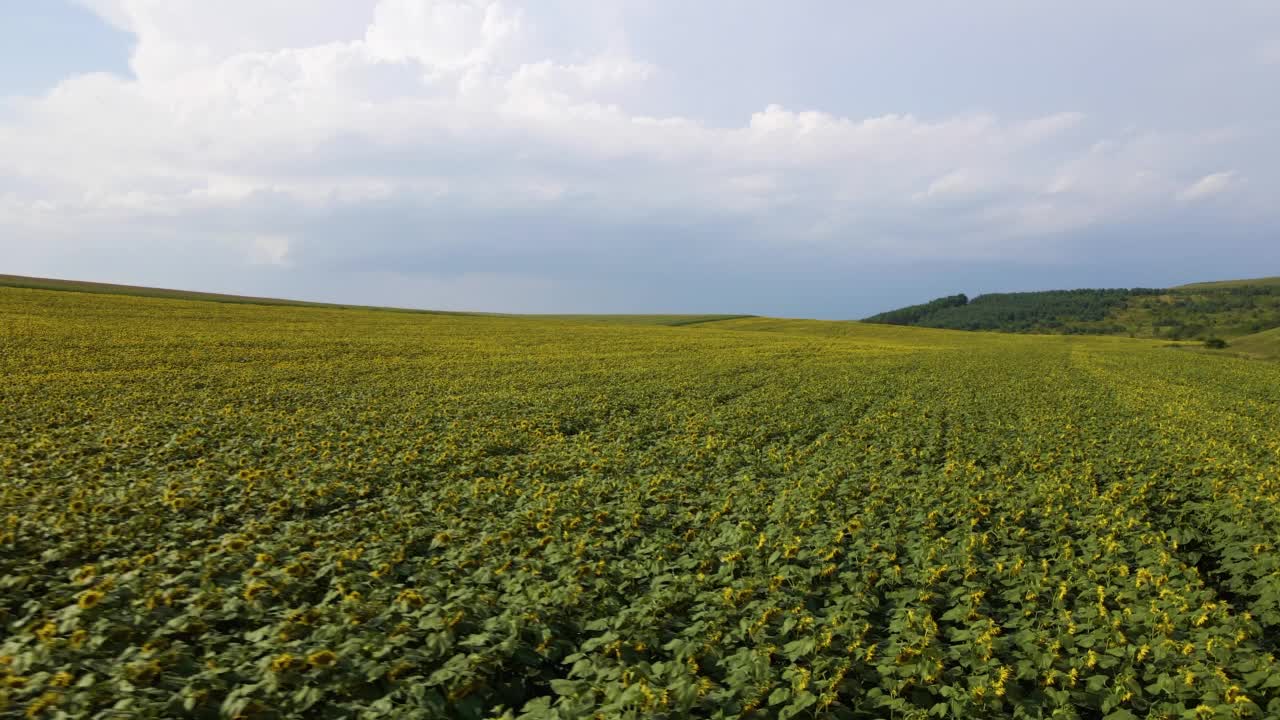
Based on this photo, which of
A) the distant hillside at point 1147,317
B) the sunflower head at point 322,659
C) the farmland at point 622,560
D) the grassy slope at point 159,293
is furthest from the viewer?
the distant hillside at point 1147,317

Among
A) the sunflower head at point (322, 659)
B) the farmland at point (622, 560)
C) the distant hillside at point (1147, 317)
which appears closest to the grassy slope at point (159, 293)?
the farmland at point (622, 560)

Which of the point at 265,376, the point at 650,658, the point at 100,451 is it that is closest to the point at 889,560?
the point at 650,658

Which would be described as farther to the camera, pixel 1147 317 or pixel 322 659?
pixel 1147 317

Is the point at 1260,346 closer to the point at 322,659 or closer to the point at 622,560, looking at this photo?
the point at 622,560

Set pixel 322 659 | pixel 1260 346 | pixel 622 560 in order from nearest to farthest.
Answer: pixel 322 659, pixel 622 560, pixel 1260 346

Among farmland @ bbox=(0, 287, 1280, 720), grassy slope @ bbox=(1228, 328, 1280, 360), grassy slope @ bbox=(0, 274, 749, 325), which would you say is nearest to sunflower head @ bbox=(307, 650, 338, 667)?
farmland @ bbox=(0, 287, 1280, 720)

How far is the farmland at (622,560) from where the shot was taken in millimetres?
4879

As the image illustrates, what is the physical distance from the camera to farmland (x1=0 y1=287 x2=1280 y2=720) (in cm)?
488

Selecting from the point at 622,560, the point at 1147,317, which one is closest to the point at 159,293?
the point at 622,560

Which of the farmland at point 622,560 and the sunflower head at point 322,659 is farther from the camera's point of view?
the farmland at point 622,560

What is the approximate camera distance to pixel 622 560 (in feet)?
24.7

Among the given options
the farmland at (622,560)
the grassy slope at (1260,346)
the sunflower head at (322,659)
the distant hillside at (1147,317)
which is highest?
the distant hillside at (1147,317)

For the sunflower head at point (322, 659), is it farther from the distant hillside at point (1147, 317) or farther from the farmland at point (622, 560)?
the distant hillside at point (1147, 317)

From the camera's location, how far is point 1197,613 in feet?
18.9
